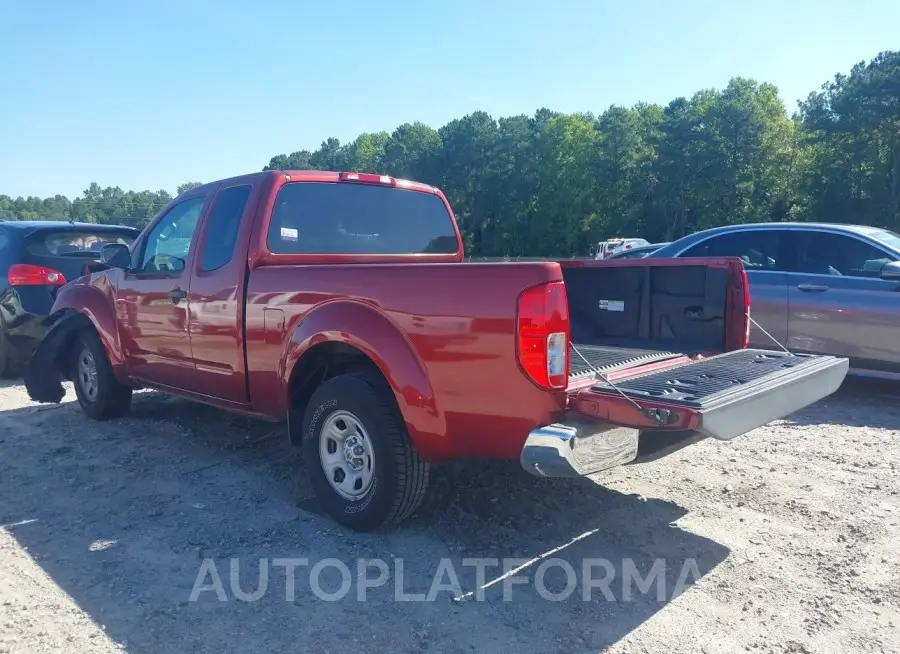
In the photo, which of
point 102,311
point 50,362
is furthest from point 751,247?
point 50,362

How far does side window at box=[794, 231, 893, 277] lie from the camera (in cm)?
694

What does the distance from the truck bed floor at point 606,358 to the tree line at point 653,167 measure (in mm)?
21896

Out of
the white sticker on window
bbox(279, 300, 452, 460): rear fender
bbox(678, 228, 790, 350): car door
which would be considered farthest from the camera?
bbox(678, 228, 790, 350): car door

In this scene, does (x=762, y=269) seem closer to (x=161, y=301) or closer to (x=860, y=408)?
(x=860, y=408)

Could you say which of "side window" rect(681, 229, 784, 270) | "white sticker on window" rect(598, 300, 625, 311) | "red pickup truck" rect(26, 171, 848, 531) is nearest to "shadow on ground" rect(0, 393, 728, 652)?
"red pickup truck" rect(26, 171, 848, 531)

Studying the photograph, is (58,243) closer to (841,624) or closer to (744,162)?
(841,624)

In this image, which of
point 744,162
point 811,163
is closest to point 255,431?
point 811,163

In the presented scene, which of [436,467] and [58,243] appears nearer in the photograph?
[436,467]

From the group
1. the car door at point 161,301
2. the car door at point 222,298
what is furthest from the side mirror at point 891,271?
the car door at point 161,301

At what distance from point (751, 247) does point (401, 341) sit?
18.2 feet

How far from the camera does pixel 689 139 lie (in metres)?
46.7

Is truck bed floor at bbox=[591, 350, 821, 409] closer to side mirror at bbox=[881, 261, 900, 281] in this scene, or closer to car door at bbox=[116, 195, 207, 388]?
side mirror at bbox=[881, 261, 900, 281]

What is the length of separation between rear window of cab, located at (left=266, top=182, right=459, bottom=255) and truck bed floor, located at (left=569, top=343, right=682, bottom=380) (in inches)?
59.3

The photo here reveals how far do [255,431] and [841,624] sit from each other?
4.39 meters
